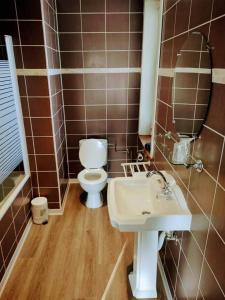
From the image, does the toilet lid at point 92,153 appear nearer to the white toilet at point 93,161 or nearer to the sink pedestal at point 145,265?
the white toilet at point 93,161

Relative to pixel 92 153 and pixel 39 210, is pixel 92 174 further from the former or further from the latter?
pixel 39 210

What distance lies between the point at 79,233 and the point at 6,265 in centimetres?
76

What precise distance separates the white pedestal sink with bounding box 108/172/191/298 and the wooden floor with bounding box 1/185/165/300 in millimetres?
210

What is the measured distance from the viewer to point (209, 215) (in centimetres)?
107

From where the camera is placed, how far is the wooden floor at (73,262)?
176 cm

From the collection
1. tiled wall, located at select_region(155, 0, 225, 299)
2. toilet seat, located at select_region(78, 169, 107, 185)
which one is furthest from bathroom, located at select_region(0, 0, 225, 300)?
toilet seat, located at select_region(78, 169, 107, 185)

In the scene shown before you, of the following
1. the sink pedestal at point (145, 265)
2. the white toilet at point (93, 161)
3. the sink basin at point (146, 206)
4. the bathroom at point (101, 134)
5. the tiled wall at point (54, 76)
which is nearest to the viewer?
the bathroom at point (101, 134)

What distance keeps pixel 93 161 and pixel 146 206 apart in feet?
4.48

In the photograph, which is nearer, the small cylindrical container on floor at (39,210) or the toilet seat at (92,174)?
the small cylindrical container on floor at (39,210)

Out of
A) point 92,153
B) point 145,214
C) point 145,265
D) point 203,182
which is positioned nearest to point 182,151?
point 203,182

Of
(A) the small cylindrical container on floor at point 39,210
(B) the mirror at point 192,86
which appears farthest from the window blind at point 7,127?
(B) the mirror at point 192,86

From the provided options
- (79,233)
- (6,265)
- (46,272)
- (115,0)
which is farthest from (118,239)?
(115,0)

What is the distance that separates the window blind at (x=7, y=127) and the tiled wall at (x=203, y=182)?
140 centimetres

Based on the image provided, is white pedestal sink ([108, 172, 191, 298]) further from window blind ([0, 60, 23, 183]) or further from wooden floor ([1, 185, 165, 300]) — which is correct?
window blind ([0, 60, 23, 183])
